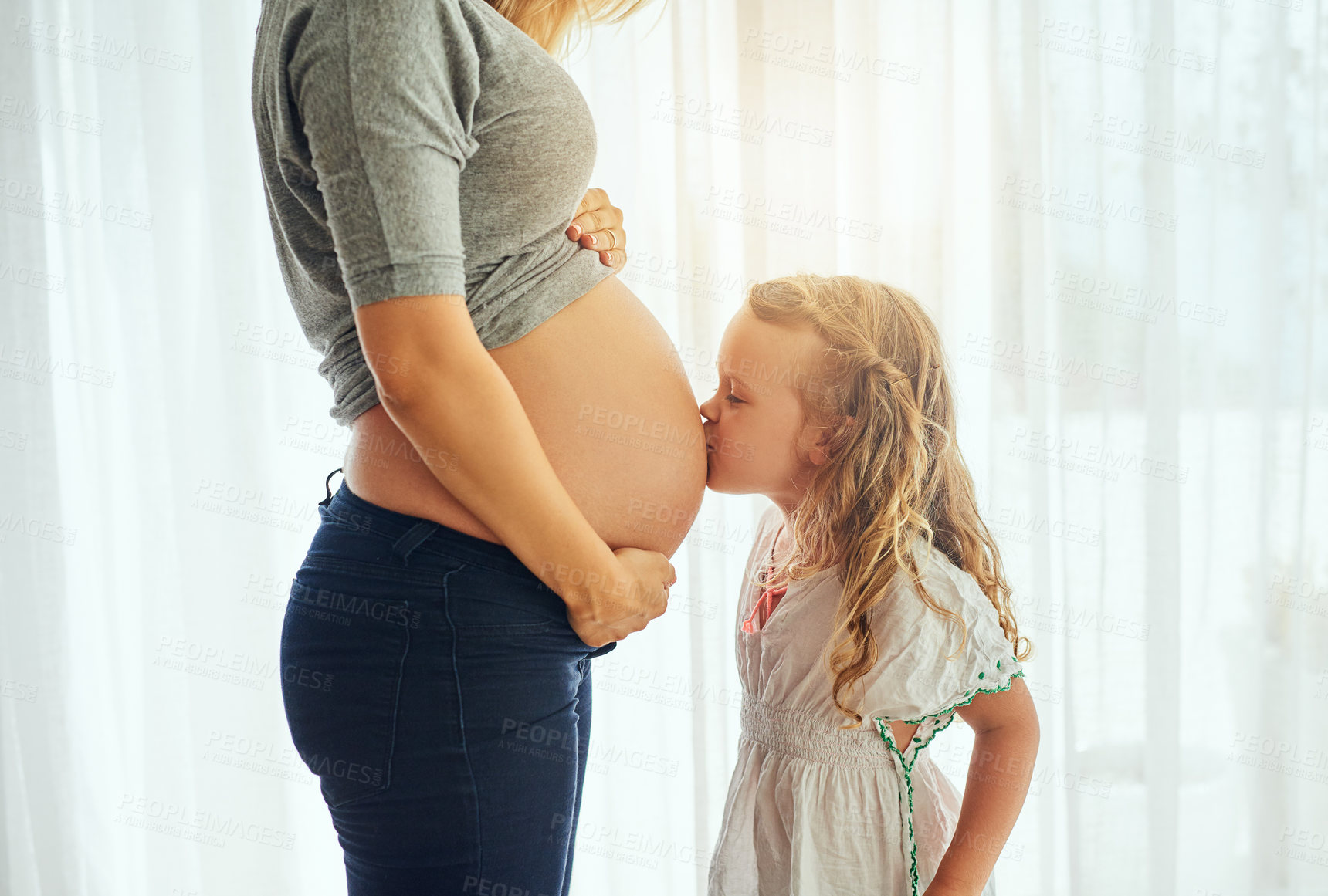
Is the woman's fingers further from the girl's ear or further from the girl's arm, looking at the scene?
the girl's arm

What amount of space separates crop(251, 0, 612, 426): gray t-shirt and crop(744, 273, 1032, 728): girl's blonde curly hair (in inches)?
10.7

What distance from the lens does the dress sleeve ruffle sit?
767mm

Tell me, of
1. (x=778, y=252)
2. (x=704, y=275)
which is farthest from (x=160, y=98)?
(x=778, y=252)

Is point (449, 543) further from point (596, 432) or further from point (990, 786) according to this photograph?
point (990, 786)

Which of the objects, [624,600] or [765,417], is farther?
[765,417]

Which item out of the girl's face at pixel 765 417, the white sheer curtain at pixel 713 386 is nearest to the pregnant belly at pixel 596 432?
the girl's face at pixel 765 417

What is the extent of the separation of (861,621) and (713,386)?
772mm

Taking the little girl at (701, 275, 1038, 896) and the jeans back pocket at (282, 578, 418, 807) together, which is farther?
the little girl at (701, 275, 1038, 896)

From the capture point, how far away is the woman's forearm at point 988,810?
2.58 ft

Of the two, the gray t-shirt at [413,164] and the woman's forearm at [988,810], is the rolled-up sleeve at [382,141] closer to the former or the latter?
the gray t-shirt at [413,164]

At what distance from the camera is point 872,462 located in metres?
0.83

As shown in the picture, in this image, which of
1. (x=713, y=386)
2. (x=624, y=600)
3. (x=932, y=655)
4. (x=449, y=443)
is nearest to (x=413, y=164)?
(x=449, y=443)

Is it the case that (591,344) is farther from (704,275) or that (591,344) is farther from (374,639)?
(704,275)

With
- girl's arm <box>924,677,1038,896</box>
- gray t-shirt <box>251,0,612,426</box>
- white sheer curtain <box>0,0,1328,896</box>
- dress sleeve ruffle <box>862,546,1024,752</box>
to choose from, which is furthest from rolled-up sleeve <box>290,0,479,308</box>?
Result: white sheer curtain <box>0,0,1328,896</box>
